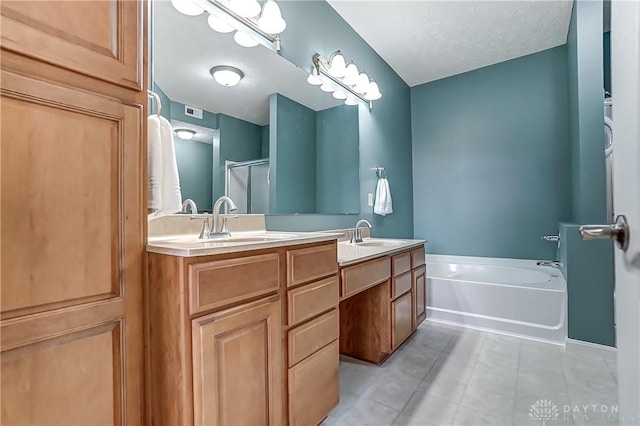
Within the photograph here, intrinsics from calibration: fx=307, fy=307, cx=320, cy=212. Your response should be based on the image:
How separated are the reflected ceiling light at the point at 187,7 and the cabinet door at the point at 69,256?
77 cm

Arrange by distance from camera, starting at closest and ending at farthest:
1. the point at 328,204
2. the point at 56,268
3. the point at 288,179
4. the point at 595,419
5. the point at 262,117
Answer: the point at 56,268
the point at 595,419
the point at 262,117
the point at 288,179
the point at 328,204

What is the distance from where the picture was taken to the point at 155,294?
0.99m

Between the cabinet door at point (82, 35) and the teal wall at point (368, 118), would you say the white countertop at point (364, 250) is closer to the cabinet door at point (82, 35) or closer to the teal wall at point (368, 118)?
the teal wall at point (368, 118)

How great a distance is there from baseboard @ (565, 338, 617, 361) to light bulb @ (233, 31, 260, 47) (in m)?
2.95

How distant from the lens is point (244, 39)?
1700 mm

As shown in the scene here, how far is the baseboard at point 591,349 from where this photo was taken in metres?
2.08

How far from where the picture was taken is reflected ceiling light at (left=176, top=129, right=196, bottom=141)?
1544mm

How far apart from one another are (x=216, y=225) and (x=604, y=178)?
2.62m


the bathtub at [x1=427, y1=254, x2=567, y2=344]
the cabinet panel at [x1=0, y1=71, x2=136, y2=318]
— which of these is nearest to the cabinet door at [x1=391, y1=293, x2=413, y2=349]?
the bathtub at [x1=427, y1=254, x2=567, y2=344]

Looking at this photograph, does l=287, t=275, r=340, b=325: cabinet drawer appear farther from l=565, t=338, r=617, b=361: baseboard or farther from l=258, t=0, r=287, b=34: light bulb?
l=565, t=338, r=617, b=361: baseboard

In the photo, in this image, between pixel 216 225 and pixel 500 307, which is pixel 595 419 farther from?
pixel 216 225

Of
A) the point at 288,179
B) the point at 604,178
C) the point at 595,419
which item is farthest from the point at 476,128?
the point at 595,419

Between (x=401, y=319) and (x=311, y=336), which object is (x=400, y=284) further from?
(x=311, y=336)

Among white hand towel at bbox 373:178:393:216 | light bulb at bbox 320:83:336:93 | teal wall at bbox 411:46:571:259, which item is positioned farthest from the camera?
teal wall at bbox 411:46:571:259
